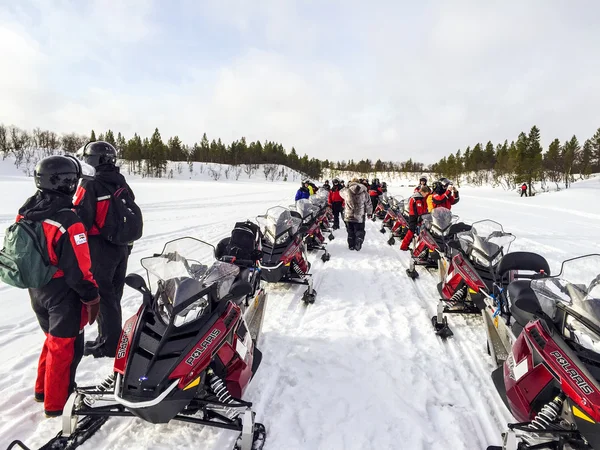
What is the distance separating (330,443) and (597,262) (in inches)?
102

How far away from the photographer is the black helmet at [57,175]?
Answer: 2406 mm

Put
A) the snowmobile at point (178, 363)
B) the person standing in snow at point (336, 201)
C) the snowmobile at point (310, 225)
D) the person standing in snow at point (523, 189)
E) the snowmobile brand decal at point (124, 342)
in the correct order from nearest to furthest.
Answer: the snowmobile at point (178, 363), the snowmobile brand decal at point (124, 342), the snowmobile at point (310, 225), the person standing in snow at point (336, 201), the person standing in snow at point (523, 189)

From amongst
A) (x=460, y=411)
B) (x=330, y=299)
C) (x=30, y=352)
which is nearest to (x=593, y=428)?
(x=460, y=411)

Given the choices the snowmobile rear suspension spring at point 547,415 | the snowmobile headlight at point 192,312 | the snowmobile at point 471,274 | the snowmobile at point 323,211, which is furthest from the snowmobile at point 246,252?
the snowmobile at point 323,211

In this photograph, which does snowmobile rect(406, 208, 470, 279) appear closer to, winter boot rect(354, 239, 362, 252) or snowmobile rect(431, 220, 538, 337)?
snowmobile rect(431, 220, 538, 337)

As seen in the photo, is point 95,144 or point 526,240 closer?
point 95,144

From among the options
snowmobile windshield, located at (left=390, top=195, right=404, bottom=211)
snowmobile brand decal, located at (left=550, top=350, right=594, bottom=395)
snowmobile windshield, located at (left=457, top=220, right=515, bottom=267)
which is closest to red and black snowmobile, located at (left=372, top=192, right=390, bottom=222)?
snowmobile windshield, located at (left=390, top=195, right=404, bottom=211)

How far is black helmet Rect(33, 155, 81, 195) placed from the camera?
2406 millimetres

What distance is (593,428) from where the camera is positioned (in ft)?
5.98

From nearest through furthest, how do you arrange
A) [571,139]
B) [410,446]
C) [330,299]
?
[410,446], [330,299], [571,139]

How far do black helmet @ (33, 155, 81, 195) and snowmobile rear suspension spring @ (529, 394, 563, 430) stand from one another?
3499mm

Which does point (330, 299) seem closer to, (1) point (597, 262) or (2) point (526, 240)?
(1) point (597, 262)

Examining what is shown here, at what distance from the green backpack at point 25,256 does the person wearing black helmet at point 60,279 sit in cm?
4

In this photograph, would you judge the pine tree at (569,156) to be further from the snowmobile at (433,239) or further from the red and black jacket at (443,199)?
the snowmobile at (433,239)
